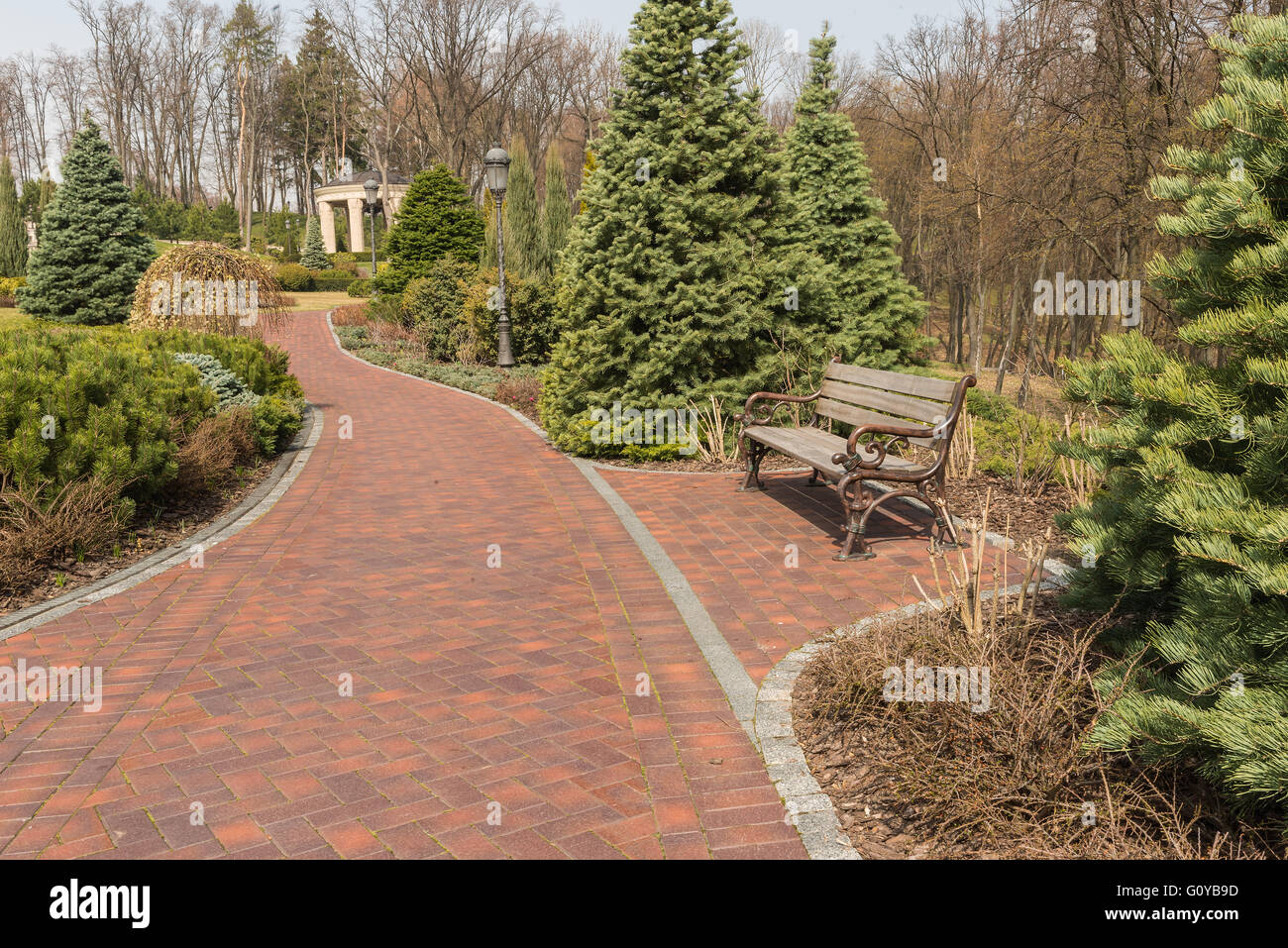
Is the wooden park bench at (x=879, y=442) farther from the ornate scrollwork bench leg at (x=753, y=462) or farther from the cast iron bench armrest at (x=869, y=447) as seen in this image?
the ornate scrollwork bench leg at (x=753, y=462)

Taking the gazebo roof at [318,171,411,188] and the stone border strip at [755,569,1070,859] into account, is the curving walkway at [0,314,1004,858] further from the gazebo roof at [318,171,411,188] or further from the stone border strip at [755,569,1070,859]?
the gazebo roof at [318,171,411,188]

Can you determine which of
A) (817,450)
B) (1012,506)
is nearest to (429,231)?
(817,450)

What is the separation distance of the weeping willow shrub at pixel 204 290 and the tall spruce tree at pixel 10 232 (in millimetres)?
29490

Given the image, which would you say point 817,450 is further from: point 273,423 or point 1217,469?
point 273,423

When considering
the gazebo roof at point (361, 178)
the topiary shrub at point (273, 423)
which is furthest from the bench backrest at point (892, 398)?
the gazebo roof at point (361, 178)

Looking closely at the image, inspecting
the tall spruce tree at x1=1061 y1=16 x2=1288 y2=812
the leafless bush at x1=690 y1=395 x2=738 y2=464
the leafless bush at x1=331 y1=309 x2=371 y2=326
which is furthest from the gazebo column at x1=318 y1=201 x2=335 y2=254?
the tall spruce tree at x1=1061 y1=16 x2=1288 y2=812

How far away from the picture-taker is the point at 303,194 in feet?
244

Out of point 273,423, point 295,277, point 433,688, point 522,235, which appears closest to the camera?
point 433,688

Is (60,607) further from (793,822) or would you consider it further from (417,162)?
(417,162)

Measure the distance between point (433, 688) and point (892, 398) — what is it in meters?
4.50

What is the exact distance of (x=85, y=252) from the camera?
2686 cm

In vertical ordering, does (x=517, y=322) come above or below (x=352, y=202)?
below

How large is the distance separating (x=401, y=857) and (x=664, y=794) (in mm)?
1041

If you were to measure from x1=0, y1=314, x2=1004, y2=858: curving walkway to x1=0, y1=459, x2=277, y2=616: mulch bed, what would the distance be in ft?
1.70
